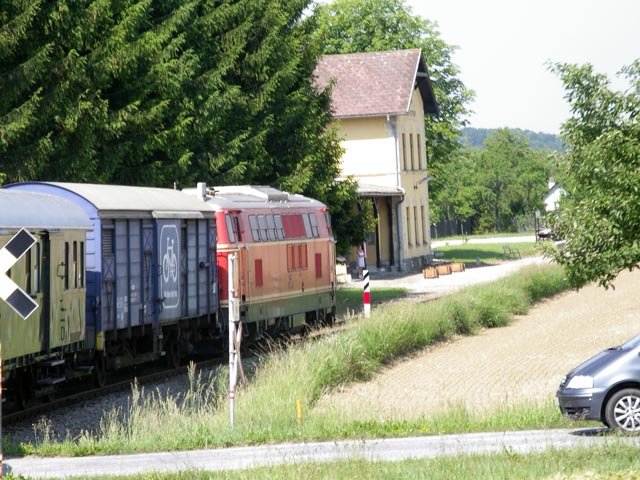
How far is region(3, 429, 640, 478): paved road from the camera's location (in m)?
13.7

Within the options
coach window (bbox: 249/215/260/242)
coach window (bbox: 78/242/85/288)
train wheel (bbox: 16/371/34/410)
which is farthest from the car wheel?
coach window (bbox: 249/215/260/242)

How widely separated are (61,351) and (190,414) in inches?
96.5

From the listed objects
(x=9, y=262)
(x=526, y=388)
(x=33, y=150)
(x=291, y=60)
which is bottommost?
(x=526, y=388)

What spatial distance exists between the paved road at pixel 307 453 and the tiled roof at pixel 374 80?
145ft

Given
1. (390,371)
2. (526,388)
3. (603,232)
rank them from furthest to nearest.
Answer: (390,371), (603,232), (526,388)

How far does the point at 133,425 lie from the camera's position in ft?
55.7

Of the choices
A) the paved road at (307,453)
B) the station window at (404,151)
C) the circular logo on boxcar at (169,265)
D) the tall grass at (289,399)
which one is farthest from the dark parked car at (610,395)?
the station window at (404,151)

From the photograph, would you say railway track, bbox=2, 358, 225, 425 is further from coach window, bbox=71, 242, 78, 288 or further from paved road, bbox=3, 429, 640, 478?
paved road, bbox=3, 429, 640, 478

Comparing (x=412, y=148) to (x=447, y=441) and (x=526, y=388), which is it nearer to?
(x=526, y=388)

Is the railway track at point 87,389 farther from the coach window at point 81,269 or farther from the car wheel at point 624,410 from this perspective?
the car wheel at point 624,410

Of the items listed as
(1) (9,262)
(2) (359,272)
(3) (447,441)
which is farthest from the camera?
(2) (359,272)

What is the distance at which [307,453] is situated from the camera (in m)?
14.5

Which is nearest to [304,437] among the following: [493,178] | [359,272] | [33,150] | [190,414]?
[190,414]

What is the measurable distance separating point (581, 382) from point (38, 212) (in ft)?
26.9
